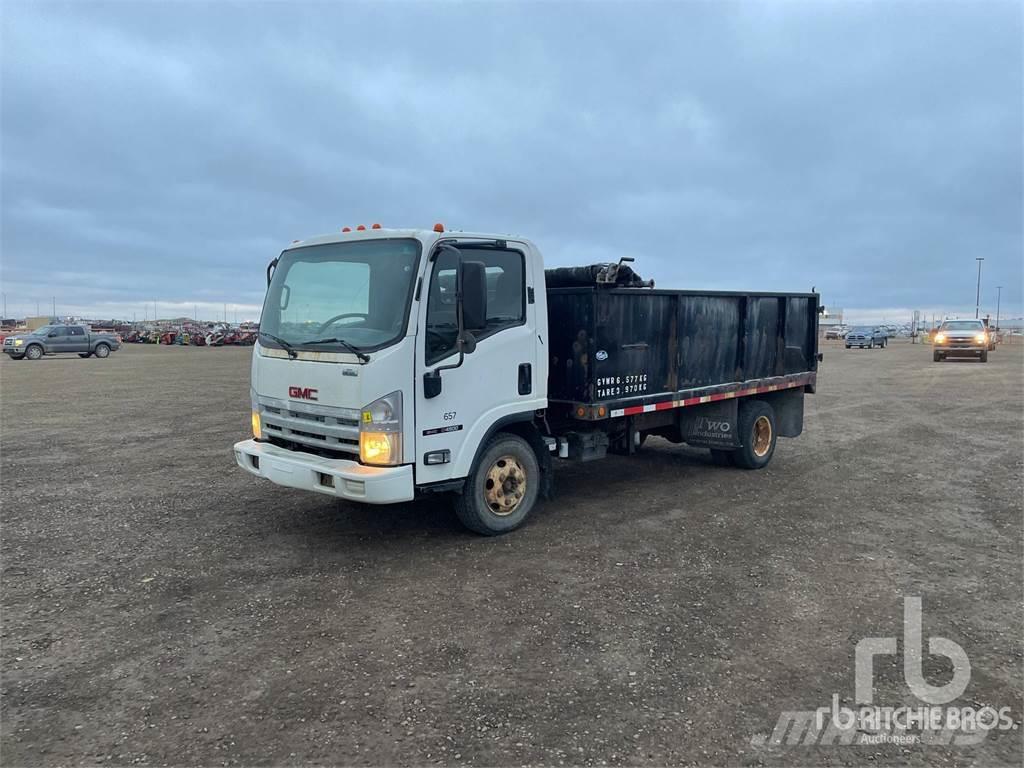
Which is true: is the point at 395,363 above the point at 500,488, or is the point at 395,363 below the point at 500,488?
above

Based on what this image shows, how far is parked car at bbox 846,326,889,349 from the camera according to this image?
50719mm

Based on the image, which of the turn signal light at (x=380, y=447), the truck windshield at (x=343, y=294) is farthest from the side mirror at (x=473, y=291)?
the turn signal light at (x=380, y=447)

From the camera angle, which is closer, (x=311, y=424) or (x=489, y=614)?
(x=489, y=614)

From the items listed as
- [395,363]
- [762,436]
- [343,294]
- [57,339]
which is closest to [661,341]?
[762,436]

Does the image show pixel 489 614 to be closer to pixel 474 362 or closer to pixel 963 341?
pixel 474 362

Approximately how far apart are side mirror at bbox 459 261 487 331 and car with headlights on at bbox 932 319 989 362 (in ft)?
104

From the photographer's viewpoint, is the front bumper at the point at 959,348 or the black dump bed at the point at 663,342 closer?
the black dump bed at the point at 663,342

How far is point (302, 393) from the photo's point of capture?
5.66 meters

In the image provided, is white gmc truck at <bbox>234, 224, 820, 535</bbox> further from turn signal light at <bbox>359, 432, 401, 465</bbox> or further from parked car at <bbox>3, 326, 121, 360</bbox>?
parked car at <bbox>3, 326, 121, 360</bbox>

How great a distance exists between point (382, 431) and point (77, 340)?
119 feet

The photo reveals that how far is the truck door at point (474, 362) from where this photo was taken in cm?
544

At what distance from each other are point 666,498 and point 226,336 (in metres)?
53.3

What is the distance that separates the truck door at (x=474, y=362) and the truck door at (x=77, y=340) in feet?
118

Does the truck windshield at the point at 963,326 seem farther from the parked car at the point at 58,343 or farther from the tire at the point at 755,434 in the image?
the parked car at the point at 58,343
